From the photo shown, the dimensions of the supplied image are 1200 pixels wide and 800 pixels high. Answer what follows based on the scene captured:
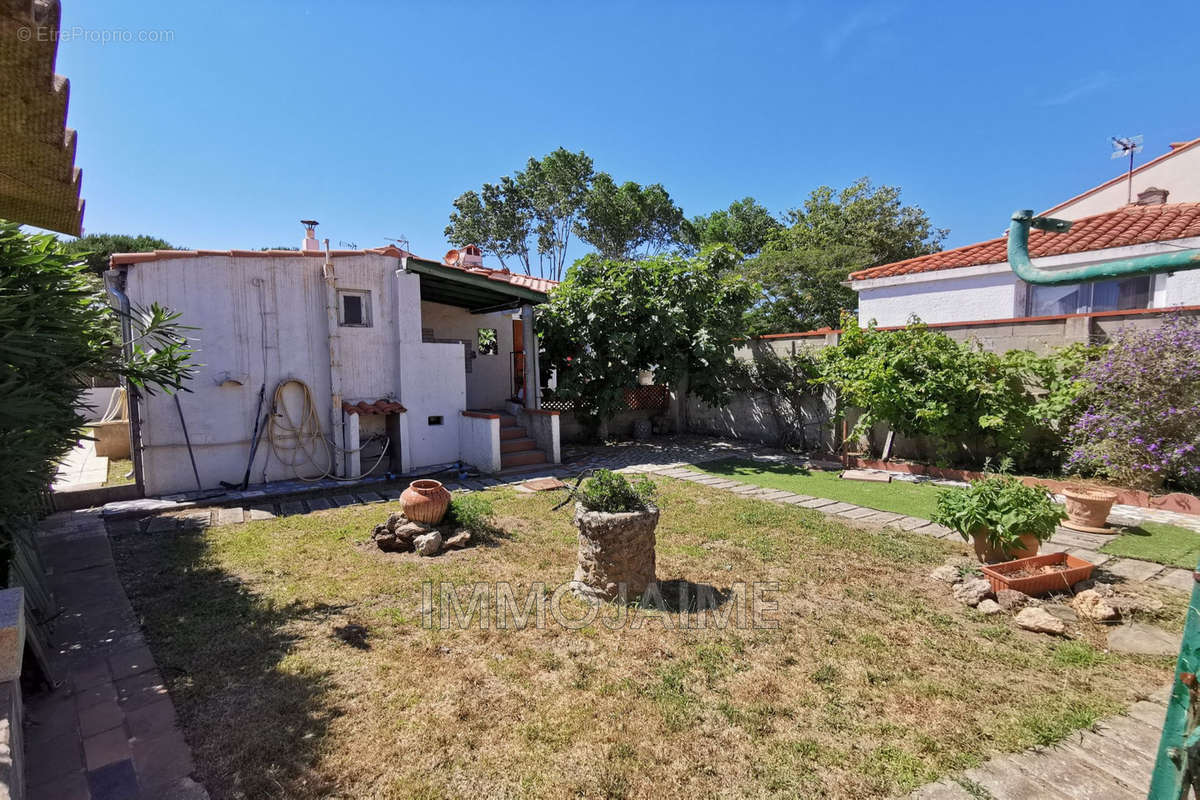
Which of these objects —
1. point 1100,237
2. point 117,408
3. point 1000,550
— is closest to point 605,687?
point 1000,550

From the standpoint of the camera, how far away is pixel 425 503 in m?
6.15

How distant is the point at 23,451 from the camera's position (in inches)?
137

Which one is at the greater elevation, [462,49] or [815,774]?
[462,49]

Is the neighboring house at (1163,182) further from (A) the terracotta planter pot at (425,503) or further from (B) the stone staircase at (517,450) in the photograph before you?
(A) the terracotta planter pot at (425,503)

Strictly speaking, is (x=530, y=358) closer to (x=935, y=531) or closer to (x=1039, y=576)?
(x=935, y=531)

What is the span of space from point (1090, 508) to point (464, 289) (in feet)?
35.6

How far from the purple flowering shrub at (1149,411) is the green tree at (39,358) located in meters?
11.4

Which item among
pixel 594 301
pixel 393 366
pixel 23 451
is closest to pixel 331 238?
pixel 393 366

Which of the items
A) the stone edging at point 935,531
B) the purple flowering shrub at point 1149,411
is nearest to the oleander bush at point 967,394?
the purple flowering shrub at point 1149,411

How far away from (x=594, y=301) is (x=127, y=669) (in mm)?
9977

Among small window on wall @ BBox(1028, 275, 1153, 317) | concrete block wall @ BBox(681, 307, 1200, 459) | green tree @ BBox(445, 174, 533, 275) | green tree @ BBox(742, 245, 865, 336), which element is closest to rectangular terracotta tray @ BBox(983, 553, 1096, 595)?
concrete block wall @ BBox(681, 307, 1200, 459)

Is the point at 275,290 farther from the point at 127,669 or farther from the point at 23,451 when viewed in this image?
the point at 127,669

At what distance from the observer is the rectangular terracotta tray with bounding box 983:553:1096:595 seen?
453 centimetres

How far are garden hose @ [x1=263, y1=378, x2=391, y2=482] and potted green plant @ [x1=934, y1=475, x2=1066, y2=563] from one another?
9.01 meters
